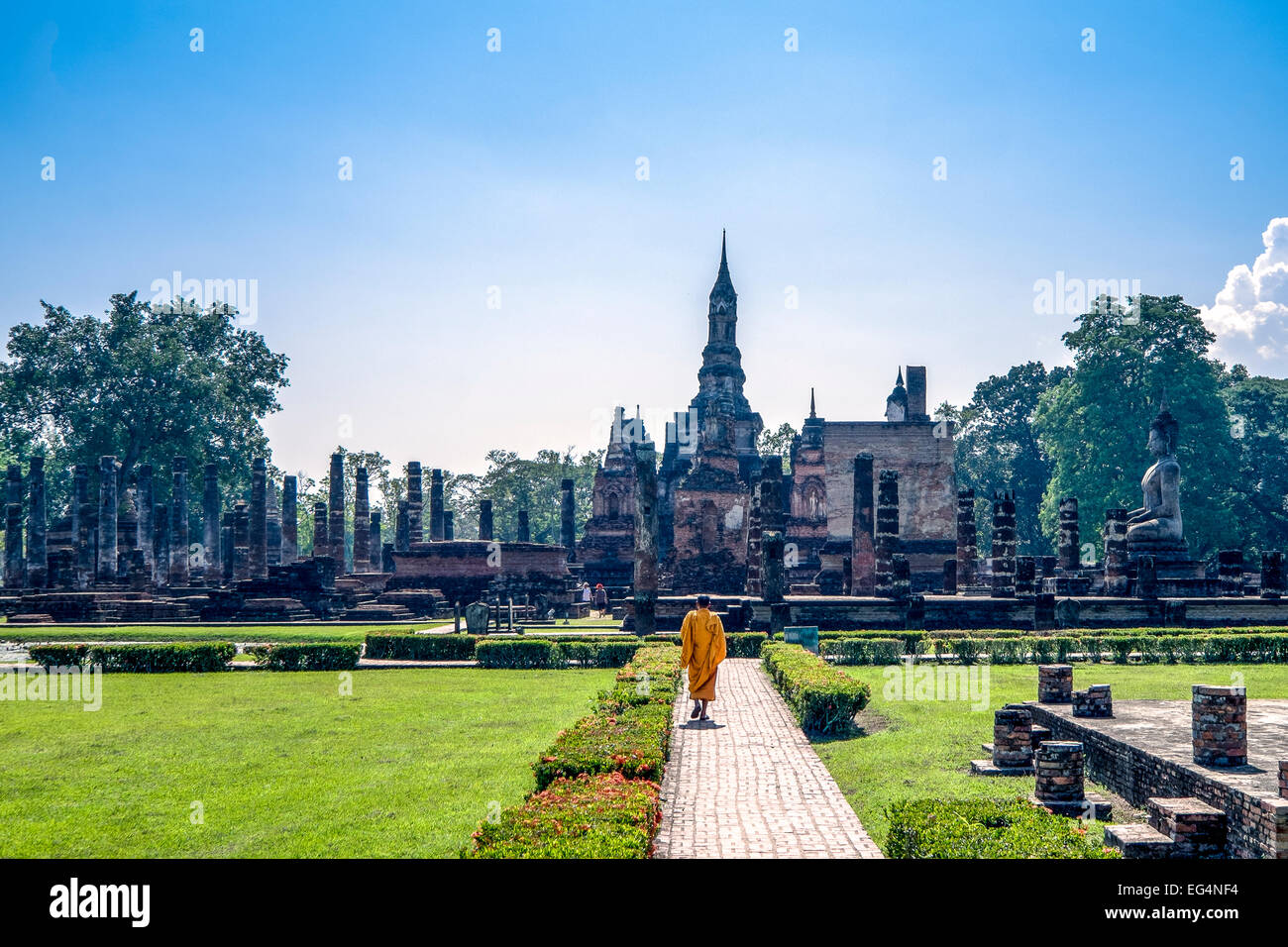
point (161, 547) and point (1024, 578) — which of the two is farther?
point (161, 547)

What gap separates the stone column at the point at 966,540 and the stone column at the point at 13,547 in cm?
3584

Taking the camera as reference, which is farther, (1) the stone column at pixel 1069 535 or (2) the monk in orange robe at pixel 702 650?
(1) the stone column at pixel 1069 535

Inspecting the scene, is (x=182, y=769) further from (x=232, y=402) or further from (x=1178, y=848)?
(x=232, y=402)

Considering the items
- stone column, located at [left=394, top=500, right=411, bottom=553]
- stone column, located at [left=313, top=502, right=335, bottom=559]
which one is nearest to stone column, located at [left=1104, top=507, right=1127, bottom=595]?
stone column, located at [left=394, top=500, right=411, bottom=553]

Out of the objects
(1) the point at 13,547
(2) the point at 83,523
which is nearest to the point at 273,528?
(2) the point at 83,523

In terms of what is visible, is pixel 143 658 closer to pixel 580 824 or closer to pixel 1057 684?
pixel 1057 684

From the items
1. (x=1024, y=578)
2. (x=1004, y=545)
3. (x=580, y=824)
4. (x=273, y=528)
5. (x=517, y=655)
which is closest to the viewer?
(x=580, y=824)

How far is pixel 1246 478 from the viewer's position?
48.7m

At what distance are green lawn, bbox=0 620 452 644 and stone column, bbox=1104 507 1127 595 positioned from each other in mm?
18152

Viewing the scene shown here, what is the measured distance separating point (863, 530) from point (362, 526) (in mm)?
21790

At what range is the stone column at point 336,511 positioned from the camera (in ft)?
133

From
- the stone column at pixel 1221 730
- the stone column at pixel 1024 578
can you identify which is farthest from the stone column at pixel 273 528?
the stone column at pixel 1221 730

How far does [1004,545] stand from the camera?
28.8 meters

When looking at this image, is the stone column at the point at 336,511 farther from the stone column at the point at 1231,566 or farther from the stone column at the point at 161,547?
the stone column at the point at 1231,566
